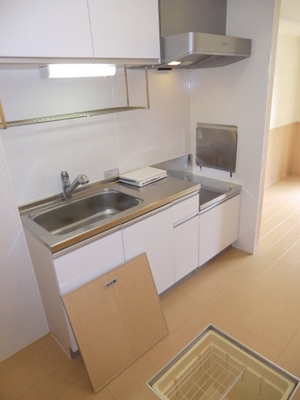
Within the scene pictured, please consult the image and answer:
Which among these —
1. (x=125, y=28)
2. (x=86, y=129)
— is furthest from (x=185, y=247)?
(x=125, y=28)

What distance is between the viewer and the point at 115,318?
A: 5.93 ft

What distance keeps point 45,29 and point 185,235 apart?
1642 millimetres

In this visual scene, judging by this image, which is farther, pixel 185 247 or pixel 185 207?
pixel 185 247

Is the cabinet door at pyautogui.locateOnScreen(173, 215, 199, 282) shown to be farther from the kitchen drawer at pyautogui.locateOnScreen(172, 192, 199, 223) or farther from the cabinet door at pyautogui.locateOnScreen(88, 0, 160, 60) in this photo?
the cabinet door at pyautogui.locateOnScreen(88, 0, 160, 60)

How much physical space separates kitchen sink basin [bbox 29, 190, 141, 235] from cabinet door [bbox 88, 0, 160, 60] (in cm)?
98

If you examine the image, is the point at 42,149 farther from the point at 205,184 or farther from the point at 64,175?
the point at 205,184

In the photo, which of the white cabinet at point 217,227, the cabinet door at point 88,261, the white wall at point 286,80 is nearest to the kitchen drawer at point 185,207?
the white cabinet at point 217,227

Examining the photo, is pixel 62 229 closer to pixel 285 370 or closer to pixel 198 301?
pixel 198 301

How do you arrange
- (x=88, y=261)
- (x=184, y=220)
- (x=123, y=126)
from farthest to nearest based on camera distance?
(x=123, y=126)
(x=184, y=220)
(x=88, y=261)

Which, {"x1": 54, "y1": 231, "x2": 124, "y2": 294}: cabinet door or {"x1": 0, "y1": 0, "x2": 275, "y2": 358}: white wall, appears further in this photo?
{"x1": 0, "y1": 0, "x2": 275, "y2": 358}: white wall

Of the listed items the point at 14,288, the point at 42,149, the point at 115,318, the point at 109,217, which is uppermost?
the point at 42,149

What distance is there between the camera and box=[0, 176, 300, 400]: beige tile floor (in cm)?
172

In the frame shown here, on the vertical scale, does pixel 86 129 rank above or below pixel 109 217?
above

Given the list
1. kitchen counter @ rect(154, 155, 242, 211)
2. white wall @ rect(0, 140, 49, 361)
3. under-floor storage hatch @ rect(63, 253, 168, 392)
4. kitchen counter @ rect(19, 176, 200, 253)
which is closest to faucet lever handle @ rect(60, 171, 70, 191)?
kitchen counter @ rect(19, 176, 200, 253)
